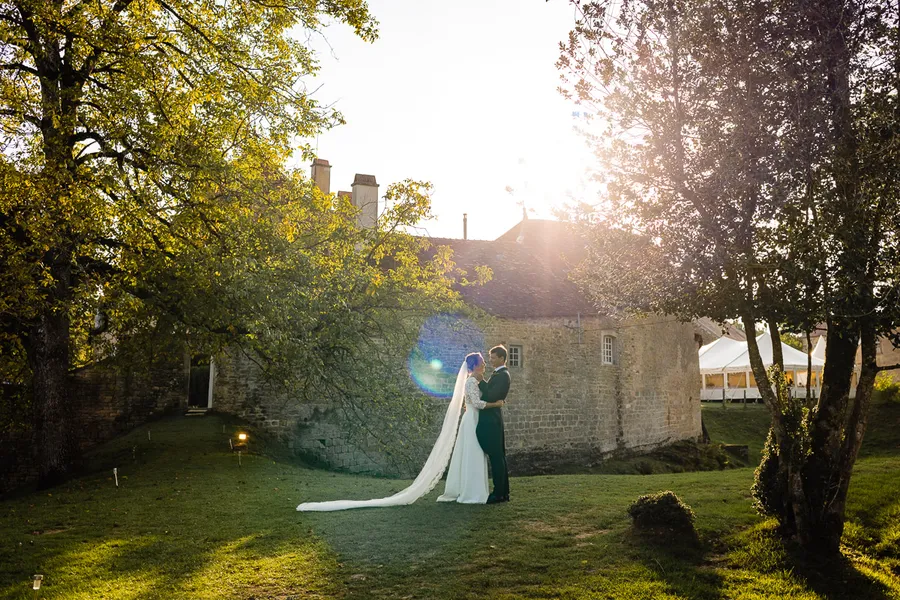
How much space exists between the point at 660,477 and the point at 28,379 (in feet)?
45.1

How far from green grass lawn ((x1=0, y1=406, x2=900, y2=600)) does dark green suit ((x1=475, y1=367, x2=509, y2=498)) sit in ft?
1.84

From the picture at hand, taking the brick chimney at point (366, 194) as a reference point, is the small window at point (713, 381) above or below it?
below

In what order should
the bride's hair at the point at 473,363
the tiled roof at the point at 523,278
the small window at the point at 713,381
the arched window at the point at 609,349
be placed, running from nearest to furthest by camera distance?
1. the bride's hair at the point at 473,363
2. the tiled roof at the point at 523,278
3. the arched window at the point at 609,349
4. the small window at the point at 713,381

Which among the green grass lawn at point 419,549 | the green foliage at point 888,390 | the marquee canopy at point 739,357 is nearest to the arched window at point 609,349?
the green foliage at point 888,390

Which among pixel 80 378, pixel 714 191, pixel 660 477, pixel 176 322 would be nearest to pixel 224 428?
pixel 80 378

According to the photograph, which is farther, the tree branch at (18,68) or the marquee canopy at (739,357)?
the marquee canopy at (739,357)

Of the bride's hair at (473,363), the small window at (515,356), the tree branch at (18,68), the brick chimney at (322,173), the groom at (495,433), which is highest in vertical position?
the brick chimney at (322,173)

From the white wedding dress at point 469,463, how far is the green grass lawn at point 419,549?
0.32 meters

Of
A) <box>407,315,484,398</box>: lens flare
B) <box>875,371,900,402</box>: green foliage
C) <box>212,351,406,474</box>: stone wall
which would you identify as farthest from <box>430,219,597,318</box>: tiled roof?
<box>875,371,900,402</box>: green foliage

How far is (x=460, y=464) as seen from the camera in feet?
29.5

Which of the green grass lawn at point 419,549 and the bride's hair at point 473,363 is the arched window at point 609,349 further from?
the bride's hair at point 473,363

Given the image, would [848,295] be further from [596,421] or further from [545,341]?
[596,421]

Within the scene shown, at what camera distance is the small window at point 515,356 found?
20125mm

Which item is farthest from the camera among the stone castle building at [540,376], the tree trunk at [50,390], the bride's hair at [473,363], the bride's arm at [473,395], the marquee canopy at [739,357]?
the marquee canopy at [739,357]
